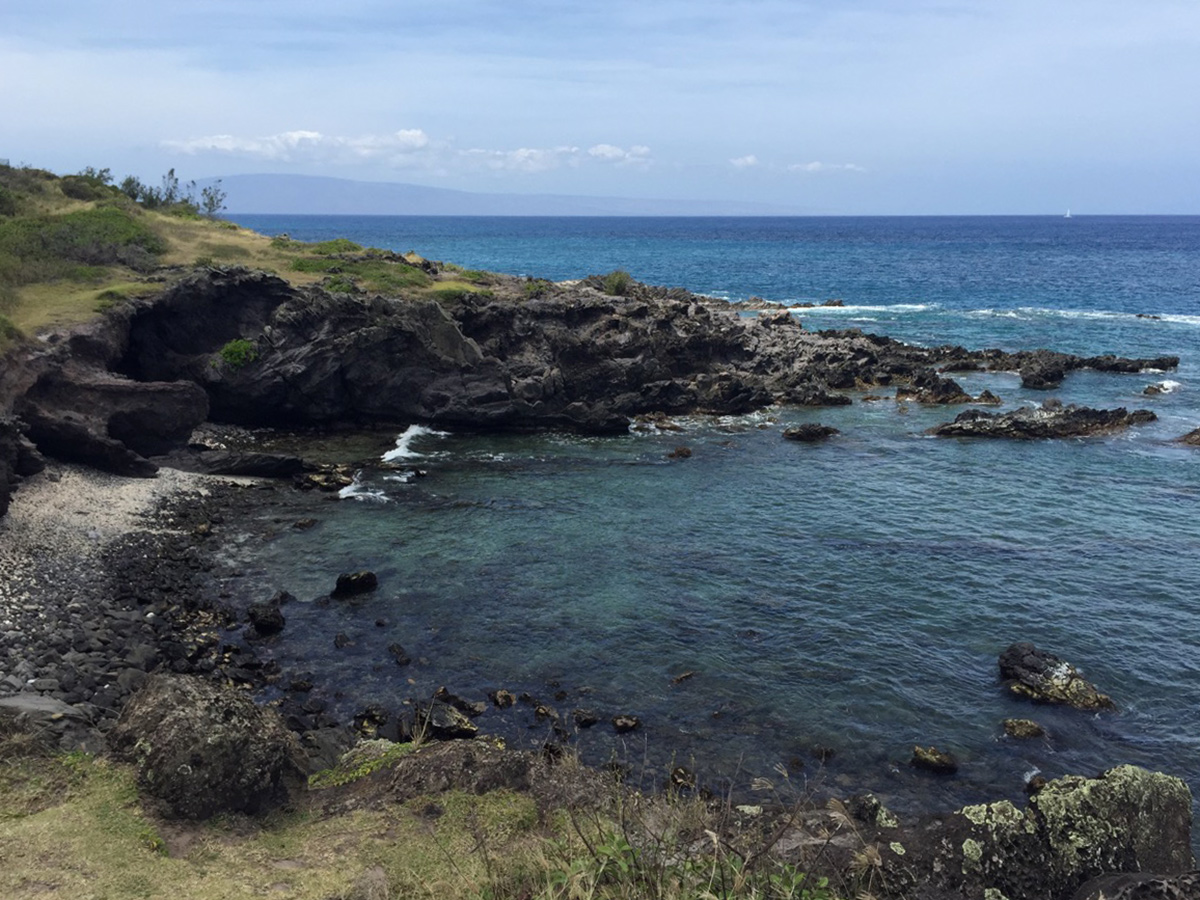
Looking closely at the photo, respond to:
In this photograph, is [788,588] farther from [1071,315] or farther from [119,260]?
[1071,315]

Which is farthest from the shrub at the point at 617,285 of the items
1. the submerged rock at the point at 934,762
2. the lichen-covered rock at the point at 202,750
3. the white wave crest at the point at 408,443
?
the lichen-covered rock at the point at 202,750

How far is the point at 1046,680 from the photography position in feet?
77.0

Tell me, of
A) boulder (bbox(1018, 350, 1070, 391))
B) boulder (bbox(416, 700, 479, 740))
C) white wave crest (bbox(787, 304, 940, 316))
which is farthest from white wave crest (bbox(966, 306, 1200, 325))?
boulder (bbox(416, 700, 479, 740))

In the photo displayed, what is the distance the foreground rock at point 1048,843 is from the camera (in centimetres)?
1122

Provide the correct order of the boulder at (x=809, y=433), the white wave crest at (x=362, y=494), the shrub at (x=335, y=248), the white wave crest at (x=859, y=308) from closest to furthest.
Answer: the white wave crest at (x=362, y=494), the boulder at (x=809, y=433), the shrub at (x=335, y=248), the white wave crest at (x=859, y=308)

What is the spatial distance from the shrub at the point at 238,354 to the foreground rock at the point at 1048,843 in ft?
142

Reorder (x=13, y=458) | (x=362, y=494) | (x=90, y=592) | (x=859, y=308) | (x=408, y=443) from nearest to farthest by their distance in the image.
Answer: (x=90, y=592) < (x=13, y=458) < (x=362, y=494) < (x=408, y=443) < (x=859, y=308)

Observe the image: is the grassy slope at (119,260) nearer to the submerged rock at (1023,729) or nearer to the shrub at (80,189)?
the shrub at (80,189)

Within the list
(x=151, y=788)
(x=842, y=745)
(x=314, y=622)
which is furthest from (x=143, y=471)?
(x=842, y=745)

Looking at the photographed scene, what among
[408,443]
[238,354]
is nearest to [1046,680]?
[408,443]

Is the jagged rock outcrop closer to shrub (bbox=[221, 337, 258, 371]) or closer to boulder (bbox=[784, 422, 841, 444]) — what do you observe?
shrub (bbox=[221, 337, 258, 371])

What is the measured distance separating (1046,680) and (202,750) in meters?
21.2

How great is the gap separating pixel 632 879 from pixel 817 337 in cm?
6894

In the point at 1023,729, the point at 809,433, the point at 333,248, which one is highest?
the point at 333,248
